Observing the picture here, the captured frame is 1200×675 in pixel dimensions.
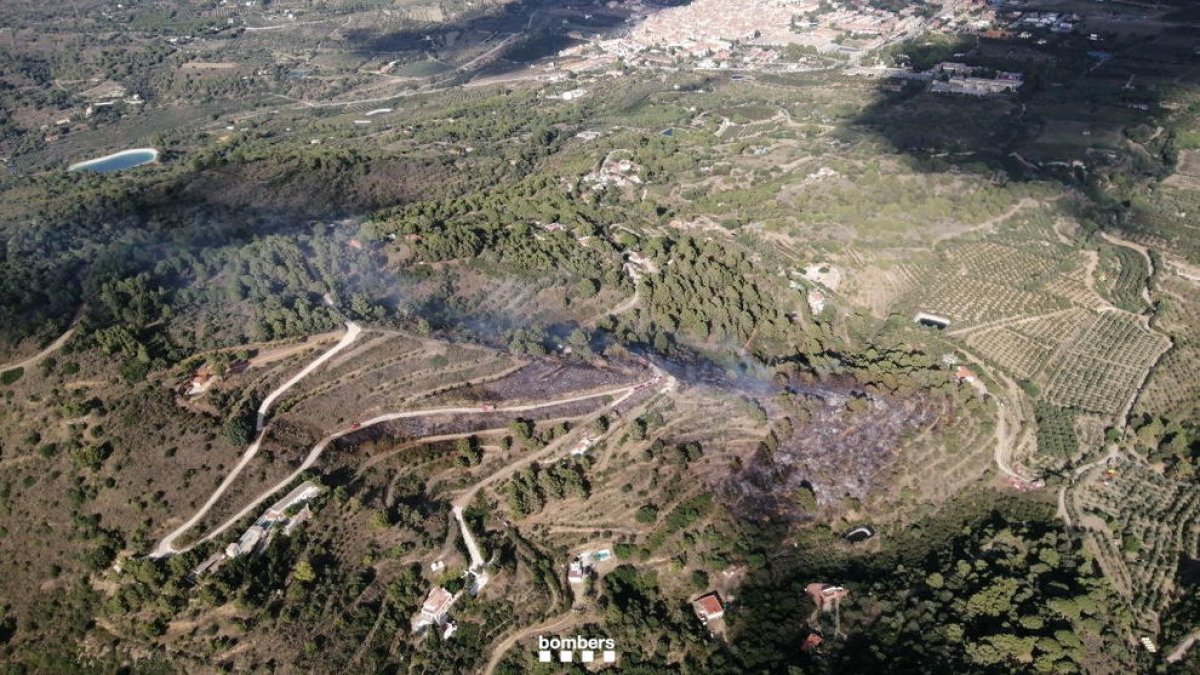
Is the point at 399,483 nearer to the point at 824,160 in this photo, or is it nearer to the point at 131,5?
the point at 824,160

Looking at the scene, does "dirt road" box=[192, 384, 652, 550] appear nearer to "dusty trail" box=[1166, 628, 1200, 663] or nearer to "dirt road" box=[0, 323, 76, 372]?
"dirt road" box=[0, 323, 76, 372]

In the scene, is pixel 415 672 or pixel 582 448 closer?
pixel 415 672

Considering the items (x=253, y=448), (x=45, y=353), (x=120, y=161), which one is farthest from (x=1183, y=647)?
(x=120, y=161)

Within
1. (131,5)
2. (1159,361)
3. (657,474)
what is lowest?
(1159,361)

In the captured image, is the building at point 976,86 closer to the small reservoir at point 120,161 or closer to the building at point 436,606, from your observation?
the building at point 436,606

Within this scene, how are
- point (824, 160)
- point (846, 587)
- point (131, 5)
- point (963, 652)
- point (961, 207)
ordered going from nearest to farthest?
point (963, 652), point (846, 587), point (961, 207), point (824, 160), point (131, 5)

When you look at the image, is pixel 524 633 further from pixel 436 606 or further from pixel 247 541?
pixel 247 541

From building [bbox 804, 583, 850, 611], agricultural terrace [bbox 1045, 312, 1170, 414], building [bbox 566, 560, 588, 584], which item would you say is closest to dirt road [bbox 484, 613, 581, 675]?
building [bbox 566, 560, 588, 584]

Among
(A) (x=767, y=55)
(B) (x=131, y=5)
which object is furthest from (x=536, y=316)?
(B) (x=131, y=5)
